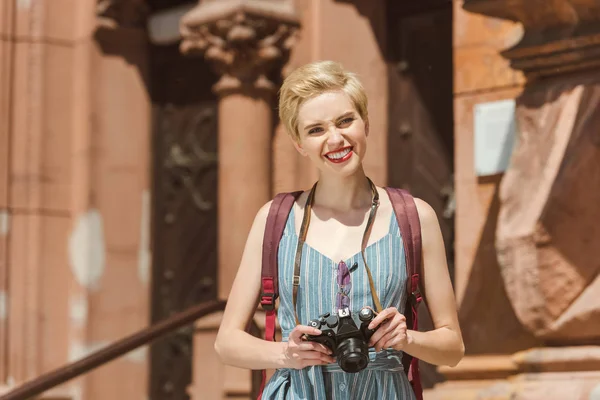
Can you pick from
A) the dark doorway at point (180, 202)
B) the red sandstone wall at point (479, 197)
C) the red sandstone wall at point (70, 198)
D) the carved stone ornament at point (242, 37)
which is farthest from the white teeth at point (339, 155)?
the red sandstone wall at point (70, 198)

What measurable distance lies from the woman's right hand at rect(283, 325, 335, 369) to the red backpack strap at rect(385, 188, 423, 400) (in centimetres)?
28

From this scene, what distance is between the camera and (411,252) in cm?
277

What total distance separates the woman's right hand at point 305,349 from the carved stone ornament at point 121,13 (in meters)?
4.86

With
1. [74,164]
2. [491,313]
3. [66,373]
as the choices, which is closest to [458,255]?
[491,313]

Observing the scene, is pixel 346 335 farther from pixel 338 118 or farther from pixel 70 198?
pixel 70 198

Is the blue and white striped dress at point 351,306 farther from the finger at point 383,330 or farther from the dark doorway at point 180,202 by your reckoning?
the dark doorway at point 180,202

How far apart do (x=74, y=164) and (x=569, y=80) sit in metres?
3.48

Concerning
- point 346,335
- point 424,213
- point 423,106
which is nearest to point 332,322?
point 346,335

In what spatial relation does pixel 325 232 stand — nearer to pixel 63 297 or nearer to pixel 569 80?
pixel 569 80

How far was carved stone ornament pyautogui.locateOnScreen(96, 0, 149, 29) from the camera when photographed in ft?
23.6

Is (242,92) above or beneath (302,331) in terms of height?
above

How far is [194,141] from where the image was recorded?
23.6 feet

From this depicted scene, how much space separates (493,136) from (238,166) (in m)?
1.63

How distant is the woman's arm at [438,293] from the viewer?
2734mm
